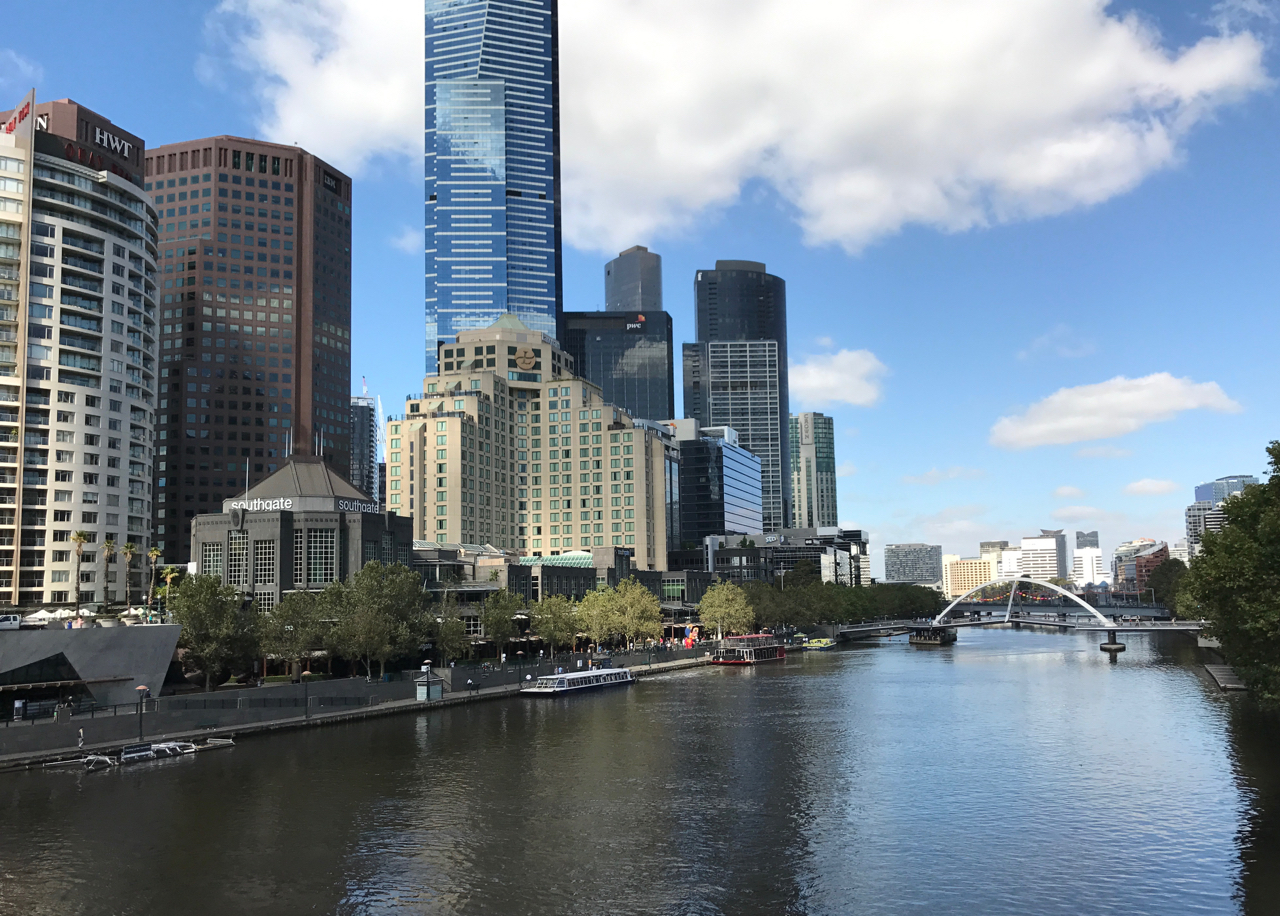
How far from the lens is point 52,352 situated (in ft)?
488

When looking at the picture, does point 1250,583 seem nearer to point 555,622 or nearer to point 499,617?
point 499,617

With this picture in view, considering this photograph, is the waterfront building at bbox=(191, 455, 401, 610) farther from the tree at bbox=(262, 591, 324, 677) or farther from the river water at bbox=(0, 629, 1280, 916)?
the river water at bbox=(0, 629, 1280, 916)

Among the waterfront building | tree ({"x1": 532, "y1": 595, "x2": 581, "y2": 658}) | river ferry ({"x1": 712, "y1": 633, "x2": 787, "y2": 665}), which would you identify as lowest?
river ferry ({"x1": 712, "y1": 633, "x2": 787, "y2": 665})

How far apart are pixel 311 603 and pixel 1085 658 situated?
138 metres

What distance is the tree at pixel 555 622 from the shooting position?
529 ft

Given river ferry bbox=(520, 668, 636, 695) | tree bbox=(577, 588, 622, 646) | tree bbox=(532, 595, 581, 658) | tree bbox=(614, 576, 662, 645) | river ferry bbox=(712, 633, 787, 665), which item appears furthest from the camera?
river ferry bbox=(712, 633, 787, 665)

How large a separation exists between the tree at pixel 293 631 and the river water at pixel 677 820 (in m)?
14.3

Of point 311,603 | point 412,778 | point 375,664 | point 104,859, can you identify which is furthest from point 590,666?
point 104,859

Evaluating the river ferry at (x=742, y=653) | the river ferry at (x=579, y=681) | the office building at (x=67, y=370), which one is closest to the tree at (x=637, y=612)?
the river ferry at (x=742, y=653)

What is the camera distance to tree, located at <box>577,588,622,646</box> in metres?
175

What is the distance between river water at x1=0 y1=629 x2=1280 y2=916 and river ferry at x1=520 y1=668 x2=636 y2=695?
2538 centimetres

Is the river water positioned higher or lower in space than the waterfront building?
lower

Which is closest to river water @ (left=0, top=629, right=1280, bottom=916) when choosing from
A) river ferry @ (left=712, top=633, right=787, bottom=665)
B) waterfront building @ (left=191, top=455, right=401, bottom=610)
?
waterfront building @ (left=191, top=455, right=401, bottom=610)

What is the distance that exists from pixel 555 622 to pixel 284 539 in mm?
44145
